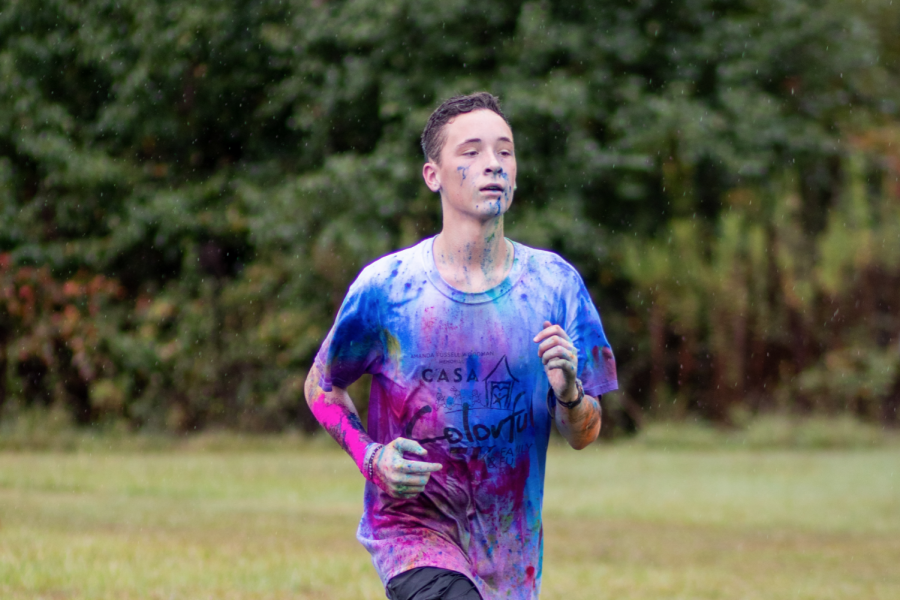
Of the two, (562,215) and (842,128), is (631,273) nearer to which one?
(562,215)

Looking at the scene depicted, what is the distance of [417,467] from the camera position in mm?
3172

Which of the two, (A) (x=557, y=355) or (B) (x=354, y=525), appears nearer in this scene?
(A) (x=557, y=355)

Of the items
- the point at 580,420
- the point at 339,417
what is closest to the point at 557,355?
the point at 580,420

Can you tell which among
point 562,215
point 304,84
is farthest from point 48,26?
point 562,215

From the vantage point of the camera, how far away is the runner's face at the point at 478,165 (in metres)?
3.44

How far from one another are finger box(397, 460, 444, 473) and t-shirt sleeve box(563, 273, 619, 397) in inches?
21.4

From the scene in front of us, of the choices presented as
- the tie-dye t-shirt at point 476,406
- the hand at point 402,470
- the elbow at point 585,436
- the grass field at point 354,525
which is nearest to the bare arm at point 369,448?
the hand at point 402,470

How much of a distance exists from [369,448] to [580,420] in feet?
2.00

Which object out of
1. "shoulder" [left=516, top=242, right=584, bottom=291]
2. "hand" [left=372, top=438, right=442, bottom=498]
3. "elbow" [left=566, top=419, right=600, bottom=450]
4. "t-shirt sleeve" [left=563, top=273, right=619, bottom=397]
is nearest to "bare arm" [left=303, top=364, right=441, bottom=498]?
"hand" [left=372, top=438, right=442, bottom=498]

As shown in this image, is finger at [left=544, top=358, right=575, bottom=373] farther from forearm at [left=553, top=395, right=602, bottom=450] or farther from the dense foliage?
the dense foliage

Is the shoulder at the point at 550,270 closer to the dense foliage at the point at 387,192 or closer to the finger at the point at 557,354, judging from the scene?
the finger at the point at 557,354

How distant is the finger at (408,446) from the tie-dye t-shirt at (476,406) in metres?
0.19

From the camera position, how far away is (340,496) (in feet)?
38.0

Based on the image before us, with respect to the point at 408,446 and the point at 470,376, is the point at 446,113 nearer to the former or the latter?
the point at 470,376
